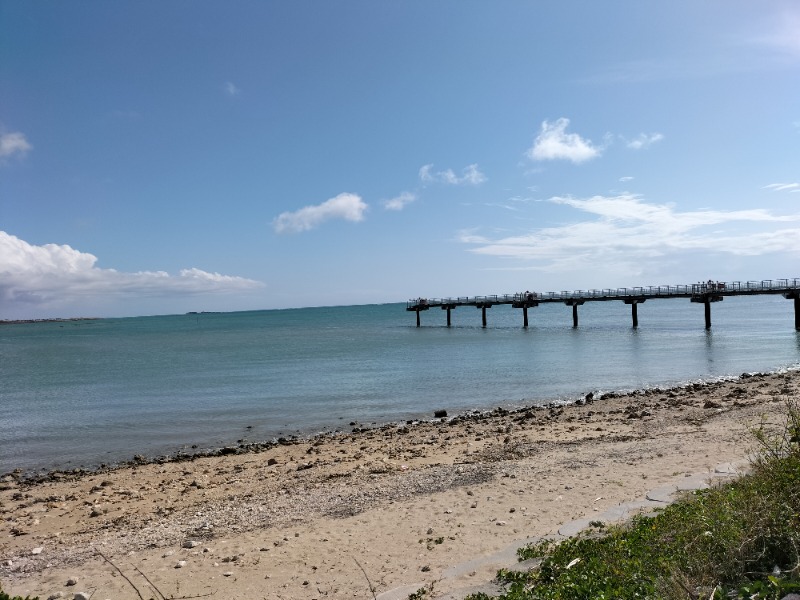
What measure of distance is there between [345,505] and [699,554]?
6.36m

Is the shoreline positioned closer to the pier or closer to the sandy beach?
the sandy beach

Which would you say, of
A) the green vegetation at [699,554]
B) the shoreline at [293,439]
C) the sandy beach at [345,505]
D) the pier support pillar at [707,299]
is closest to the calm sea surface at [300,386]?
the shoreline at [293,439]

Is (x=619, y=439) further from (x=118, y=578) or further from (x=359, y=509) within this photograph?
(x=118, y=578)

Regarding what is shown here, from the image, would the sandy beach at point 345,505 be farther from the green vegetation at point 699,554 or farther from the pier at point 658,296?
the pier at point 658,296

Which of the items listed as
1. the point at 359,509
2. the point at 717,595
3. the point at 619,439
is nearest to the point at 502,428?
the point at 619,439

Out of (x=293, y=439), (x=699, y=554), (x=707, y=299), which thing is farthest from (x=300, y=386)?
(x=707, y=299)

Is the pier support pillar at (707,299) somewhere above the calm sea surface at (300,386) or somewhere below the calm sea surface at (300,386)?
above

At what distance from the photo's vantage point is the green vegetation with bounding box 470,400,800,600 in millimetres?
4309

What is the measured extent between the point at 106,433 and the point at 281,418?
6149 mm

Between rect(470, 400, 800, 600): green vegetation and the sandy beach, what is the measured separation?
1038 mm

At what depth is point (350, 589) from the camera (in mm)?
6672

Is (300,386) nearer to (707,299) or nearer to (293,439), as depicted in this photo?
(293,439)

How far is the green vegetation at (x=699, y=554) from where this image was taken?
4.31m

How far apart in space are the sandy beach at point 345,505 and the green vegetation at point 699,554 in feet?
3.40
